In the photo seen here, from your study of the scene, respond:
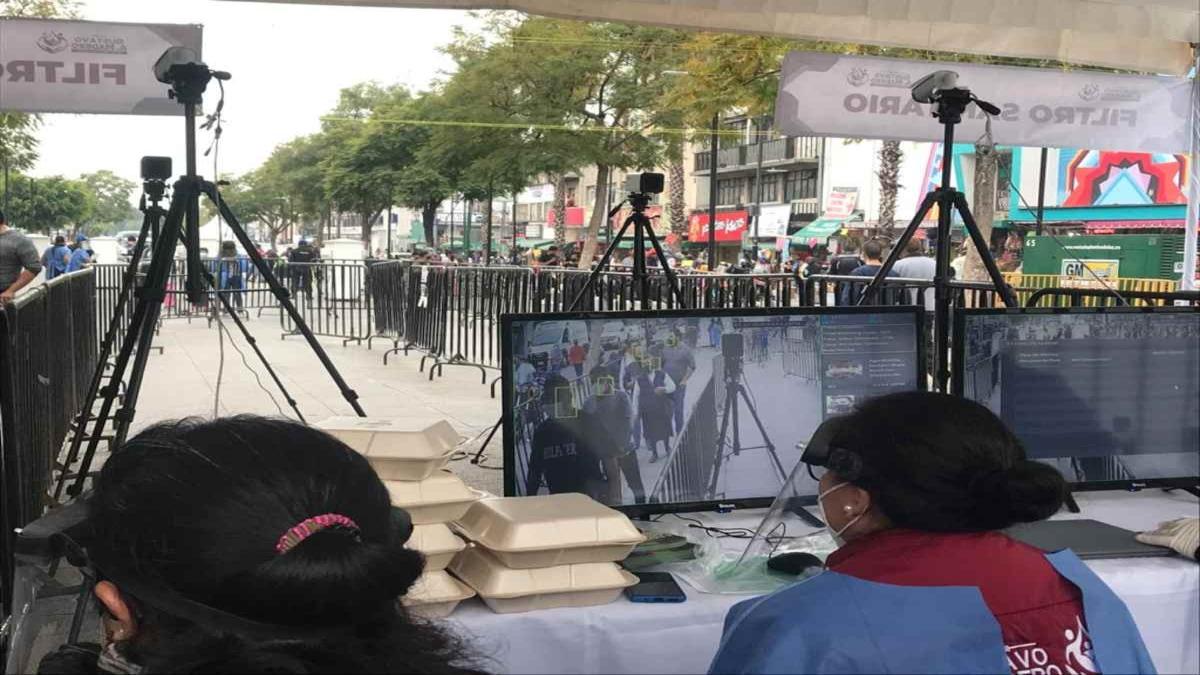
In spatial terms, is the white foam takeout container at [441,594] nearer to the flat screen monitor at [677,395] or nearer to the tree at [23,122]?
the flat screen monitor at [677,395]

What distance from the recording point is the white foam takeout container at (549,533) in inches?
83.0

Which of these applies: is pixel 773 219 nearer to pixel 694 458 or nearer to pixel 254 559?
pixel 694 458

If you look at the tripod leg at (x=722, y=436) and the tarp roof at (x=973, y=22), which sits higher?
the tarp roof at (x=973, y=22)

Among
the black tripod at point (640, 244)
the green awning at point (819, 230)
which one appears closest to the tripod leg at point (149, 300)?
the black tripod at point (640, 244)

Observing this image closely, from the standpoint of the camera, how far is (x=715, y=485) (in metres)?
Answer: 2.67

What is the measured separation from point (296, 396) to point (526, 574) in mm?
7669

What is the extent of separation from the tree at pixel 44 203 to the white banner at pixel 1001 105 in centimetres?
4562

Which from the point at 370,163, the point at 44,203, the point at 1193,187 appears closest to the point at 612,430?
the point at 1193,187

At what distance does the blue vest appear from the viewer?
4.88ft

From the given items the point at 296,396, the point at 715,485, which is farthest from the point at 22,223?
the point at 715,485

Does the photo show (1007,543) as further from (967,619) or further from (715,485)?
(715,485)

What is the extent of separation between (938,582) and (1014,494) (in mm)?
173

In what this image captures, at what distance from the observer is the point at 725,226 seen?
176 feet

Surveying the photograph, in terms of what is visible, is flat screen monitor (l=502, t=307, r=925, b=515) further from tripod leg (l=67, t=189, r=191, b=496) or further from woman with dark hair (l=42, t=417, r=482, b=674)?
tripod leg (l=67, t=189, r=191, b=496)
